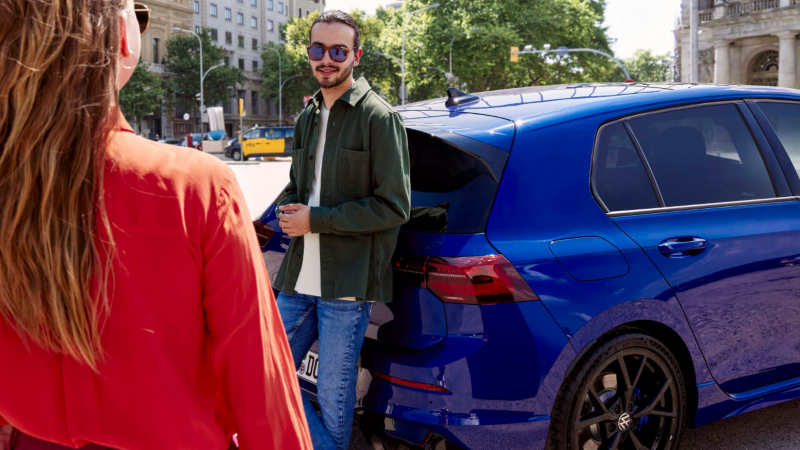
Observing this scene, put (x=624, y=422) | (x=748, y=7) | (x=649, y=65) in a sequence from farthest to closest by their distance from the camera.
→ (x=649, y=65)
(x=748, y=7)
(x=624, y=422)

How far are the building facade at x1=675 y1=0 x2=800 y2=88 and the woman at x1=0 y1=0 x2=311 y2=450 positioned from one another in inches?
2346

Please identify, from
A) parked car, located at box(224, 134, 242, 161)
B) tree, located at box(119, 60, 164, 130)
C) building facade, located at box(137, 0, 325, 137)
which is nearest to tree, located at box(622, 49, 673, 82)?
building facade, located at box(137, 0, 325, 137)

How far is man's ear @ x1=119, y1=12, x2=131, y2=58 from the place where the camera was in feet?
3.76

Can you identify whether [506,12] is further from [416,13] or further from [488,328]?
[488,328]

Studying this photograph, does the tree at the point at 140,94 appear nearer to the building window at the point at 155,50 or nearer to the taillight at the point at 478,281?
the building window at the point at 155,50

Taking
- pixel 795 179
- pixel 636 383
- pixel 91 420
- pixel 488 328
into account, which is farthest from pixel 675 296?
pixel 91 420

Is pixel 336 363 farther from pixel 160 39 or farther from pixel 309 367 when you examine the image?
pixel 160 39

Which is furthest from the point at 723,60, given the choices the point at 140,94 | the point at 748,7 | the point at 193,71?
the point at 193,71

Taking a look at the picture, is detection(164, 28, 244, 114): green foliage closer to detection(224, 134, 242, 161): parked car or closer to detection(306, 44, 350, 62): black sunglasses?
detection(224, 134, 242, 161): parked car

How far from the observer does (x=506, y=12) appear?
49.1 metres

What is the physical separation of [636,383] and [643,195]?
0.76 m

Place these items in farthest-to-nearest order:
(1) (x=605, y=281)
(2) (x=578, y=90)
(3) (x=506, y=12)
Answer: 1. (3) (x=506, y=12)
2. (2) (x=578, y=90)
3. (1) (x=605, y=281)

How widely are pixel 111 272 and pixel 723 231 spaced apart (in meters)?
2.86

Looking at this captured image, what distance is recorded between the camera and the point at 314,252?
288 cm
